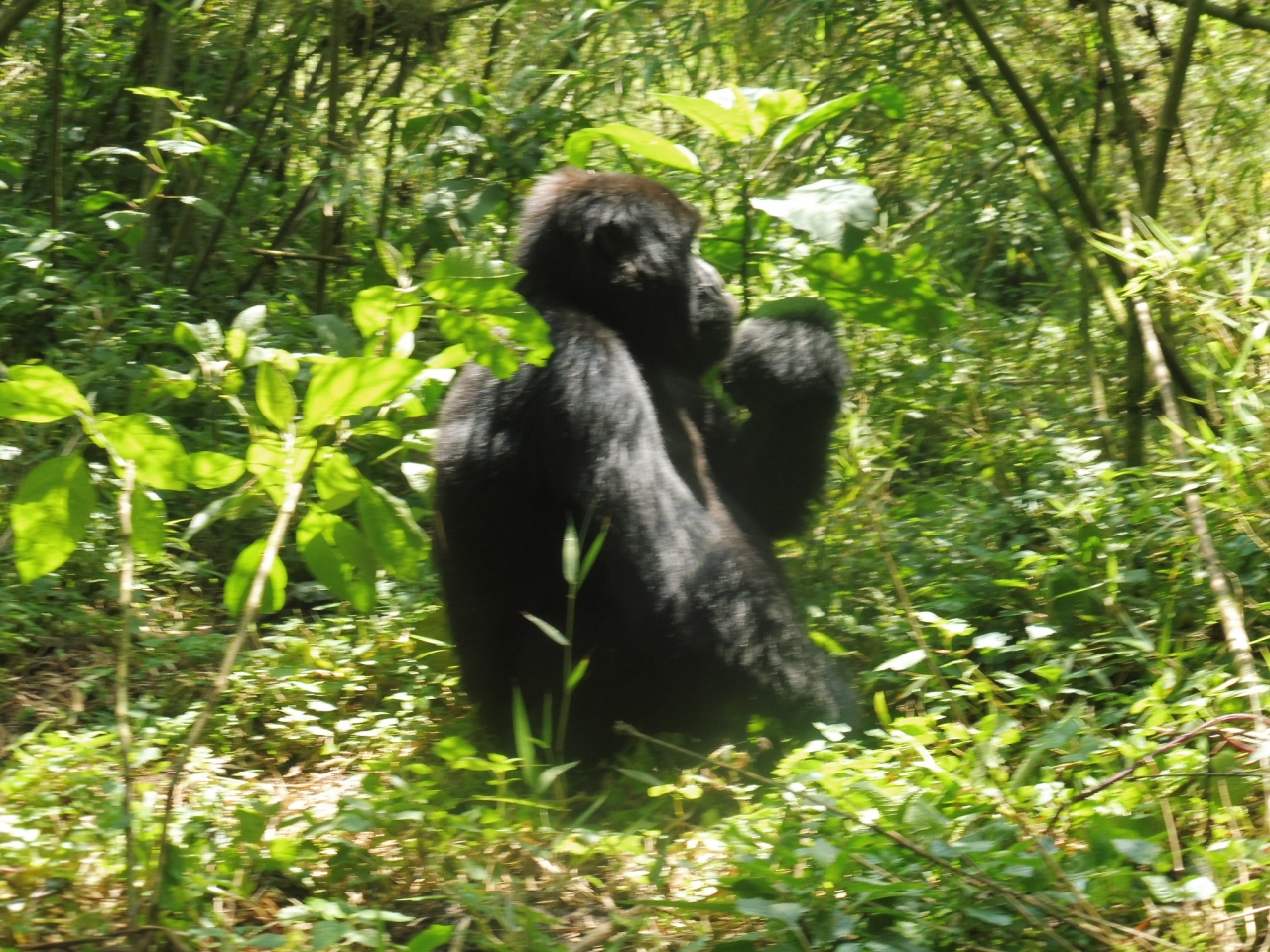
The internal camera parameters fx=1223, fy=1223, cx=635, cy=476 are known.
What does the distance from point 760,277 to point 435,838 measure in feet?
8.49

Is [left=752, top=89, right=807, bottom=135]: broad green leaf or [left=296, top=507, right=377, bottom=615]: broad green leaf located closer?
[left=296, top=507, right=377, bottom=615]: broad green leaf

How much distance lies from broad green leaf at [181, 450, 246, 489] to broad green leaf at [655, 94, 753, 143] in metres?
1.73

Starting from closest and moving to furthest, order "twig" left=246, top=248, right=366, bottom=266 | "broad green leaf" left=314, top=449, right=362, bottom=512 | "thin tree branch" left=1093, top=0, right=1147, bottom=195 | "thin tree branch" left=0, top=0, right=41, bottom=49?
"broad green leaf" left=314, top=449, right=362, bottom=512
"thin tree branch" left=0, top=0, right=41, bottom=49
"thin tree branch" left=1093, top=0, right=1147, bottom=195
"twig" left=246, top=248, right=366, bottom=266

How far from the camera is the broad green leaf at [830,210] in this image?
3170 mm

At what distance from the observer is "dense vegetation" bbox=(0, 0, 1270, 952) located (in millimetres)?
2127

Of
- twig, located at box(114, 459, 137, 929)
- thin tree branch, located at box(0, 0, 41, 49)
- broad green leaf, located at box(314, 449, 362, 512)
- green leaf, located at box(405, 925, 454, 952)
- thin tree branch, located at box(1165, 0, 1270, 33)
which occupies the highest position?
thin tree branch, located at box(0, 0, 41, 49)

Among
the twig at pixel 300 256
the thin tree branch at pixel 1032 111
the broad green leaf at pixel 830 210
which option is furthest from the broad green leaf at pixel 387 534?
the twig at pixel 300 256

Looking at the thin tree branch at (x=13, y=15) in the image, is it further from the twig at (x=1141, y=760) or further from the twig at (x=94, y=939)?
the twig at (x=1141, y=760)

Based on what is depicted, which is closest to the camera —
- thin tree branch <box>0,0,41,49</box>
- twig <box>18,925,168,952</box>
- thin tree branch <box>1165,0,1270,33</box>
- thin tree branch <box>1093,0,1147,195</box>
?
twig <box>18,925,168,952</box>

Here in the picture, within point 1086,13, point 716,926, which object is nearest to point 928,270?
point 1086,13

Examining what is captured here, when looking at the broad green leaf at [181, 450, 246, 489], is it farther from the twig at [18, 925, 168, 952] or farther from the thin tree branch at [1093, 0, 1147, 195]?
the thin tree branch at [1093, 0, 1147, 195]

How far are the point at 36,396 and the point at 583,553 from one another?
1.44 m

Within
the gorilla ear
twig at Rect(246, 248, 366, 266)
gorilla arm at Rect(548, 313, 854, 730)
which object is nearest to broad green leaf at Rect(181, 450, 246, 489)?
gorilla arm at Rect(548, 313, 854, 730)

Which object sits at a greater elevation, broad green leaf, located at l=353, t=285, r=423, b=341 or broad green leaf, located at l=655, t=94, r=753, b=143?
broad green leaf, located at l=655, t=94, r=753, b=143
